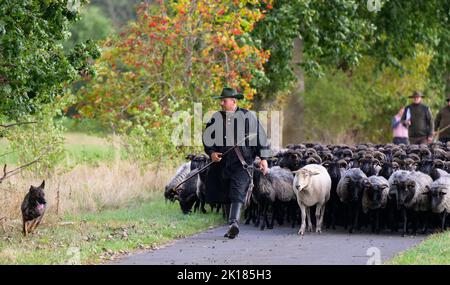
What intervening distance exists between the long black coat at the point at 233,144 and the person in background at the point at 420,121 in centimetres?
978

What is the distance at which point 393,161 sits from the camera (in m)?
18.6

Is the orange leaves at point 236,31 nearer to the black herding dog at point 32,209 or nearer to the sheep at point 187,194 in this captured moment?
the sheep at point 187,194

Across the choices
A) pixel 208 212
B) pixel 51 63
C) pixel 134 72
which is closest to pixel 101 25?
pixel 134 72

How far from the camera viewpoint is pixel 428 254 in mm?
13656

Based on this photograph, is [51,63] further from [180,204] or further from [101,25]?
[101,25]

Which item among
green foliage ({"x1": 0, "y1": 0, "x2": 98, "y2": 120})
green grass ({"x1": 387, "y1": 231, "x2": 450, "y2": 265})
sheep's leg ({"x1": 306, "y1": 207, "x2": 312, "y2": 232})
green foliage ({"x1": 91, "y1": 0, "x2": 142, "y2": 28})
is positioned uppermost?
green foliage ({"x1": 91, "y1": 0, "x2": 142, "y2": 28})

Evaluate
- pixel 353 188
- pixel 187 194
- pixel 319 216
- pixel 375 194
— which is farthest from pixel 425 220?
pixel 187 194

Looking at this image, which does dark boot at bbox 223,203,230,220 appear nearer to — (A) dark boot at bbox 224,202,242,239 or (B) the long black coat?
(B) the long black coat

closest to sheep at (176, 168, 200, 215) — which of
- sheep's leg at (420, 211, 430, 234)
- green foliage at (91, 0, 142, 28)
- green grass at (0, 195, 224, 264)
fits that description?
A: green grass at (0, 195, 224, 264)

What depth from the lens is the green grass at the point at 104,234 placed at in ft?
44.1

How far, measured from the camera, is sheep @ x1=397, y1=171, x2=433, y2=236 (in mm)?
16938

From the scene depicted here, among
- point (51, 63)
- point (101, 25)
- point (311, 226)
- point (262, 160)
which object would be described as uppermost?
point (101, 25)

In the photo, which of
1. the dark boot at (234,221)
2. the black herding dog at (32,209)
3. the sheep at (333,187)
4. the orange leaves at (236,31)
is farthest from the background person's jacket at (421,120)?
the black herding dog at (32,209)

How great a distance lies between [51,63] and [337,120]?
995 inches
